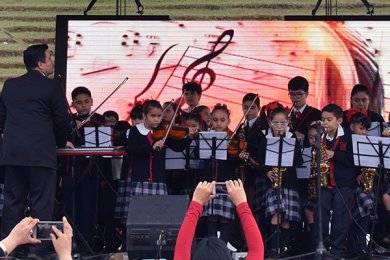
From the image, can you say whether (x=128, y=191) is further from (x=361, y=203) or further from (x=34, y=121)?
(x=361, y=203)

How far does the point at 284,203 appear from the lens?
9742 mm

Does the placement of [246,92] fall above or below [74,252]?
above

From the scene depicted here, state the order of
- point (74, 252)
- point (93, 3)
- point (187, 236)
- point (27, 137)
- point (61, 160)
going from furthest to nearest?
point (93, 3) < point (61, 160) < point (74, 252) < point (27, 137) < point (187, 236)

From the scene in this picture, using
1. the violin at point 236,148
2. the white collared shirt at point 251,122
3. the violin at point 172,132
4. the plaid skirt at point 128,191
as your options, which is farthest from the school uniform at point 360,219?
the plaid skirt at point 128,191

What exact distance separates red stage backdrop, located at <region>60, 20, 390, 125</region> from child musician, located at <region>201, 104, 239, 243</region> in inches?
78.2

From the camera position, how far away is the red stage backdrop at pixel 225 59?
11930 mm

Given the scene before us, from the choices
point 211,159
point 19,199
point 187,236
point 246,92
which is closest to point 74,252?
point 19,199

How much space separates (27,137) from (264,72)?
412 cm

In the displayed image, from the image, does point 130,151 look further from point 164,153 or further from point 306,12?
point 306,12

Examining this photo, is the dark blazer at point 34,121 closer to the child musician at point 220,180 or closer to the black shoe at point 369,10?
the child musician at point 220,180

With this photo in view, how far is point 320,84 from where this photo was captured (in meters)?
11.9

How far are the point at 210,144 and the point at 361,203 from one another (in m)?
1.55

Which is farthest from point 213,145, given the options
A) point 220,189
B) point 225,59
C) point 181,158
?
point 220,189

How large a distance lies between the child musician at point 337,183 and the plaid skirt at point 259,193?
0.60 m
